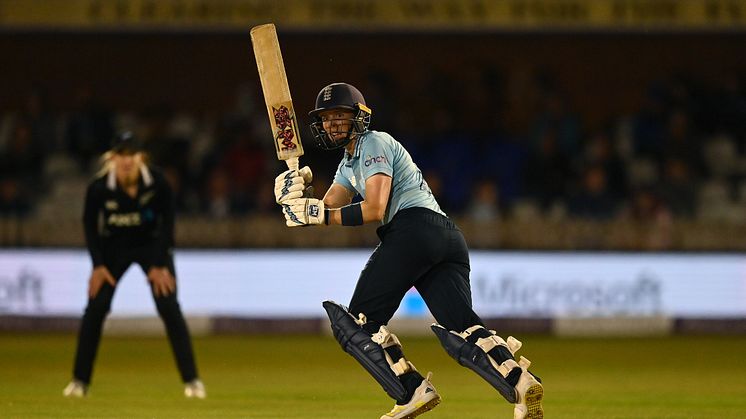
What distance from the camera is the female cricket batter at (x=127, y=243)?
8.81m

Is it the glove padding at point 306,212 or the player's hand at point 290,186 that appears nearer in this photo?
the glove padding at point 306,212

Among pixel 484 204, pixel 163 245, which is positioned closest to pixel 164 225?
pixel 163 245

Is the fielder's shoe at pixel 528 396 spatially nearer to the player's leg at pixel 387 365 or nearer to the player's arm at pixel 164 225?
the player's leg at pixel 387 365

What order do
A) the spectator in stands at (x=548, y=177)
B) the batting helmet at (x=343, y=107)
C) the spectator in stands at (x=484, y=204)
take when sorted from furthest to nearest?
the spectator in stands at (x=548, y=177) < the spectator in stands at (x=484, y=204) < the batting helmet at (x=343, y=107)

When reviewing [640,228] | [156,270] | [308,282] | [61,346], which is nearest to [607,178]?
[640,228]

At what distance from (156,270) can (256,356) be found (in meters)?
3.39

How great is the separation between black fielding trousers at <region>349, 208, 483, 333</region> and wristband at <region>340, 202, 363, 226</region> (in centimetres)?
22

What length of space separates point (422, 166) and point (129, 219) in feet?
25.1

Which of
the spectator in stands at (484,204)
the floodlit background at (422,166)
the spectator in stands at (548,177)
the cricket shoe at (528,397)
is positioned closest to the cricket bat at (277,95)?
the cricket shoe at (528,397)

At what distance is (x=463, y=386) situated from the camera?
380 inches

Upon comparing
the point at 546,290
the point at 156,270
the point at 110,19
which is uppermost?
the point at 110,19

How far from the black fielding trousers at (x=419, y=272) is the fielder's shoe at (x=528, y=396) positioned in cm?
43

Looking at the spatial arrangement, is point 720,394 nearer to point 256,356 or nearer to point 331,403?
point 331,403

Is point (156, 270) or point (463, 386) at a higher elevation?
point (156, 270)
